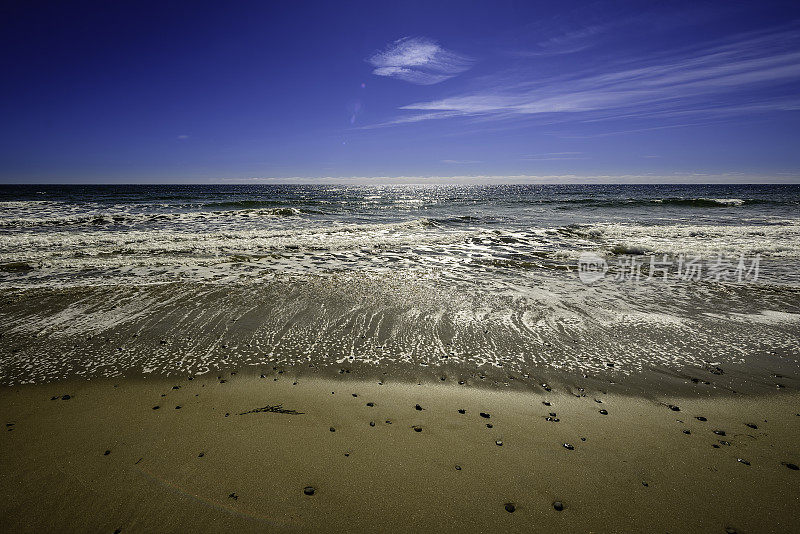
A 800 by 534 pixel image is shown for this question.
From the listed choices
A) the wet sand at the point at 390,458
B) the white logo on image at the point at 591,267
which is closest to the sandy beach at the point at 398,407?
the wet sand at the point at 390,458

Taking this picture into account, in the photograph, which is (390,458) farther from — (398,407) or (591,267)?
(591,267)

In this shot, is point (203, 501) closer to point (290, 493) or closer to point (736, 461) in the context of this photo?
point (290, 493)

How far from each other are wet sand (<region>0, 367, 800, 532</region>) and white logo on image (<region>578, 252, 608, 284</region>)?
539 cm

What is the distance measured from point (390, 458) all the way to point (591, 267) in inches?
384

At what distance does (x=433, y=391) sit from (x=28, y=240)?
63.8 ft

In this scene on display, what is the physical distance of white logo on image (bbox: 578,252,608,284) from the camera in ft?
30.7

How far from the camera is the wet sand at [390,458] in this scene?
8.45ft

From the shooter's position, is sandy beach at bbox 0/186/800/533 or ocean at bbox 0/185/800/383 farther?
ocean at bbox 0/185/800/383

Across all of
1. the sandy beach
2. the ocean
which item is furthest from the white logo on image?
the sandy beach

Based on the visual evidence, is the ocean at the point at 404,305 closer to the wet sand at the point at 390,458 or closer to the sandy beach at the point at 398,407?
the sandy beach at the point at 398,407

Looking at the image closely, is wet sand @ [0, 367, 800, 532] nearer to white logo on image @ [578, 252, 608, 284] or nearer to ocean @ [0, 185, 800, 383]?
ocean @ [0, 185, 800, 383]

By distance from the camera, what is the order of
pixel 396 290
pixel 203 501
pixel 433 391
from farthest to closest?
pixel 396 290
pixel 433 391
pixel 203 501

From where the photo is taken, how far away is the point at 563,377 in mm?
4461

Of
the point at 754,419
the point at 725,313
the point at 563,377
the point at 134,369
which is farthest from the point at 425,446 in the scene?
the point at 725,313
